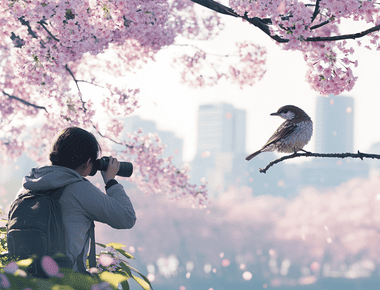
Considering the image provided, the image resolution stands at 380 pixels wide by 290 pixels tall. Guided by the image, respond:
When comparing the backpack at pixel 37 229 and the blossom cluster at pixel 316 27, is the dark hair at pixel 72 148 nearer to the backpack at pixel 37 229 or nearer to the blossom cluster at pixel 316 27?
the backpack at pixel 37 229

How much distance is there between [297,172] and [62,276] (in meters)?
146

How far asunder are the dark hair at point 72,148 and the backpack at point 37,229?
Result: 0.76ft

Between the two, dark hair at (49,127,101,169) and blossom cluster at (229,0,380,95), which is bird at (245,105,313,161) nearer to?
blossom cluster at (229,0,380,95)

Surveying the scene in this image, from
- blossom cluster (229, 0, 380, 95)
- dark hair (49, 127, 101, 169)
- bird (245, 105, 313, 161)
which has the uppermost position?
blossom cluster (229, 0, 380, 95)

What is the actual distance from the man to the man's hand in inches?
3.7

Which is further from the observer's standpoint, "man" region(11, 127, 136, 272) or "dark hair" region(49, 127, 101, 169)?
"dark hair" region(49, 127, 101, 169)

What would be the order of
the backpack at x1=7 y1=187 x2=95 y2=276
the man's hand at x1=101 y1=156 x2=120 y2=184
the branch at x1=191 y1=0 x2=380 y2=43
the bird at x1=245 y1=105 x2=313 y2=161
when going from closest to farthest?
the backpack at x1=7 y1=187 x2=95 y2=276
the man's hand at x1=101 y1=156 x2=120 y2=184
the bird at x1=245 y1=105 x2=313 y2=161
the branch at x1=191 y1=0 x2=380 y2=43

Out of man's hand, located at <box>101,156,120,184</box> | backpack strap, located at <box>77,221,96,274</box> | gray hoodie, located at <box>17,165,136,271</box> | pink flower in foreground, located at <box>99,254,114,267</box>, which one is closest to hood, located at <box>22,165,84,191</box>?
gray hoodie, located at <box>17,165,136,271</box>

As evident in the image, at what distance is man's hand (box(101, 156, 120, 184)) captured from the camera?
2547 millimetres

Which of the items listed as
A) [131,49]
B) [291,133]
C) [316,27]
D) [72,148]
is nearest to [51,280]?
[72,148]

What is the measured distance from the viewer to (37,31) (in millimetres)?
5035

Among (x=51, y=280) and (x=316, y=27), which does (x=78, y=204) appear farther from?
(x=316, y=27)

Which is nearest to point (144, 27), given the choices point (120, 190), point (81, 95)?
point (81, 95)

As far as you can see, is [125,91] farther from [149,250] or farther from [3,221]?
[149,250]
